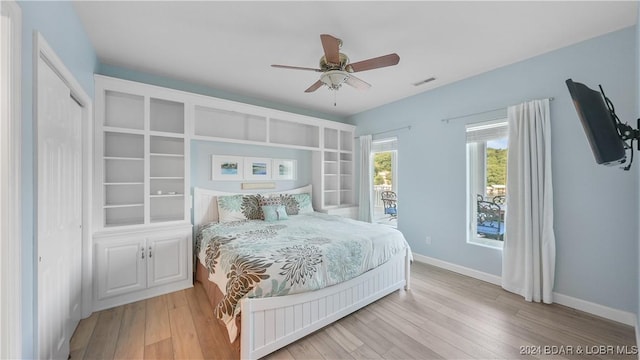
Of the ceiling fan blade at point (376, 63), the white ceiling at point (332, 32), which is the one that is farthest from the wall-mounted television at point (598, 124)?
the ceiling fan blade at point (376, 63)

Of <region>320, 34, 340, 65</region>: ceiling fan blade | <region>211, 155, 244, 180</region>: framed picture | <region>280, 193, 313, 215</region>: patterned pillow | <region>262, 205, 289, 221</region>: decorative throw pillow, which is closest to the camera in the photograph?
<region>320, 34, 340, 65</region>: ceiling fan blade

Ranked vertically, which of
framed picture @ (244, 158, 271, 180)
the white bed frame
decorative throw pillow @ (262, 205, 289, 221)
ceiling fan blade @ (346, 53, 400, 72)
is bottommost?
the white bed frame

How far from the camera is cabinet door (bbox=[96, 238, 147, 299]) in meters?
2.49

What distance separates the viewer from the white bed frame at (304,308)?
68.0 inches

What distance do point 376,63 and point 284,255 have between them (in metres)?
1.81

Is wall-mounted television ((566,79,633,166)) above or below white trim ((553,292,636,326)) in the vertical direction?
above

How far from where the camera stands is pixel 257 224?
3.25 meters

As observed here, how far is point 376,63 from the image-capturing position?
210cm

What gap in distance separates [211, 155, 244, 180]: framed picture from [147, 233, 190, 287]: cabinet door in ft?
3.44

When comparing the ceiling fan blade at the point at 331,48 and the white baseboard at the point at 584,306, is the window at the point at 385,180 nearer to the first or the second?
the white baseboard at the point at 584,306

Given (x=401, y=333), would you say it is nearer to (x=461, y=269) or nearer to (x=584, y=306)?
(x=461, y=269)

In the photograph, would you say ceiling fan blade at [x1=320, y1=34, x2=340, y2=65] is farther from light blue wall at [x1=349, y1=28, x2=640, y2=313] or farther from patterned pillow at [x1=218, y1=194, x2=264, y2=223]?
patterned pillow at [x1=218, y1=194, x2=264, y2=223]

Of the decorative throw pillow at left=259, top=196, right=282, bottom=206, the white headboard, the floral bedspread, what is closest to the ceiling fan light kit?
the floral bedspread

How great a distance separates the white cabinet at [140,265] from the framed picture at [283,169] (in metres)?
1.69
